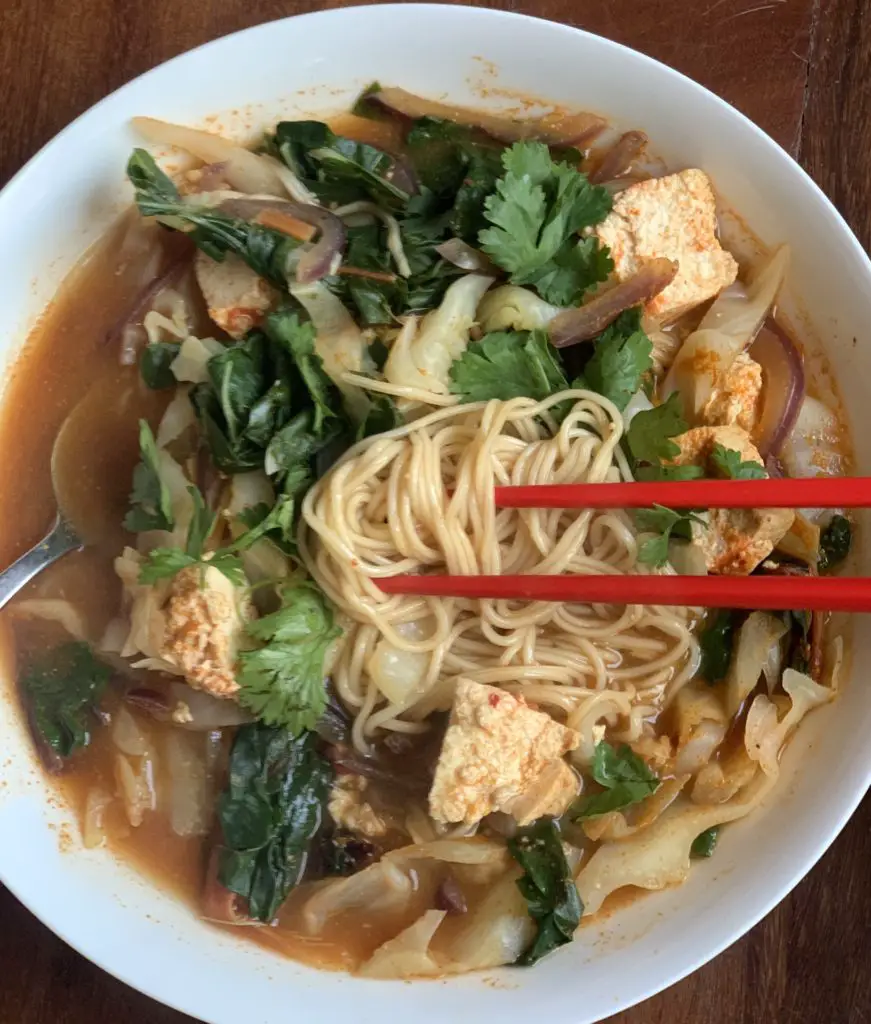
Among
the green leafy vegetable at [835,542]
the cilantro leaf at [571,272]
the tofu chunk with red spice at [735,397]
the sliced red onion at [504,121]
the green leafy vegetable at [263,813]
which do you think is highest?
the sliced red onion at [504,121]

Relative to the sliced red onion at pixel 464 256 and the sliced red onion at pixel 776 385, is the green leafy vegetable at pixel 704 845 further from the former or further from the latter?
the sliced red onion at pixel 464 256

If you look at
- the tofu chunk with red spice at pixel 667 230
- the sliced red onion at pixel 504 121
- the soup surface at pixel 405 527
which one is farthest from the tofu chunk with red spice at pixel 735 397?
the sliced red onion at pixel 504 121

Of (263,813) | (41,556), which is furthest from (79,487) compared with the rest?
(263,813)

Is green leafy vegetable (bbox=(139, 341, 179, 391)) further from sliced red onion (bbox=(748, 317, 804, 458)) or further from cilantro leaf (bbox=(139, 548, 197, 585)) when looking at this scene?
sliced red onion (bbox=(748, 317, 804, 458))

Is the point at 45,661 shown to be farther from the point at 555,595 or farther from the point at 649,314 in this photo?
the point at 649,314

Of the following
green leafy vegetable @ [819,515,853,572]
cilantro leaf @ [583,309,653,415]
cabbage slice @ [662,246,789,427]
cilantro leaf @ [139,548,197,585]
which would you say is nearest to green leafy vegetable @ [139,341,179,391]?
cilantro leaf @ [139,548,197,585]

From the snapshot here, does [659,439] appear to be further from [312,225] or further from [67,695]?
[67,695]
